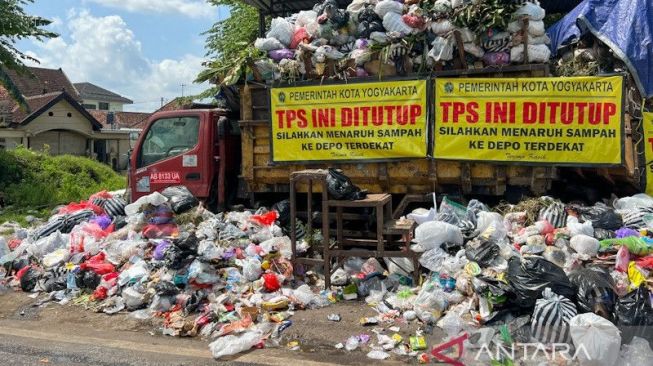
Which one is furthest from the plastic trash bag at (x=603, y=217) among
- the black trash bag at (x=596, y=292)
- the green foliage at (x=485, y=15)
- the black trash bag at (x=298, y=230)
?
the black trash bag at (x=298, y=230)

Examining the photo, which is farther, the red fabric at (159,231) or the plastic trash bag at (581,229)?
the red fabric at (159,231)

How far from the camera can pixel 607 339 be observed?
3.38 meters

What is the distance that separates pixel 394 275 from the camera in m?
5.14

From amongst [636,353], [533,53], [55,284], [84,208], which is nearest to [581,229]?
[636,353]

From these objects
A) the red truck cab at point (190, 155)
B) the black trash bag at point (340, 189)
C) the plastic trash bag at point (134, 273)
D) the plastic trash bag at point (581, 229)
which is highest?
the red truck cab at point (190, 155)

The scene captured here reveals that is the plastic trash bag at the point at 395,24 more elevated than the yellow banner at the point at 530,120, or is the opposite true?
the plastic trash bag at the point at 395,24

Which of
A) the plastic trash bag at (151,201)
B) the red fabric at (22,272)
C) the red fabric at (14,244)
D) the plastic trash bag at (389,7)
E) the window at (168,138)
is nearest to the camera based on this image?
the red fabric at (22,272)

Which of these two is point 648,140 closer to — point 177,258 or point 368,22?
point 368,22

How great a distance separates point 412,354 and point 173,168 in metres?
4.15

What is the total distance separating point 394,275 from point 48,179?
44.0 ft

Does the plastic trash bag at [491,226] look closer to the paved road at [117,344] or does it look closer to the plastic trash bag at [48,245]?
the paved road at [117,344]

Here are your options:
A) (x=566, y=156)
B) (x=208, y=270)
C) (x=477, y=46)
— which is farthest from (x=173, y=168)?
(x=566, y=156)

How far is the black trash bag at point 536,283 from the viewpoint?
3979 millimetres

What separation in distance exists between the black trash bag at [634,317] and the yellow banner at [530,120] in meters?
2.02
